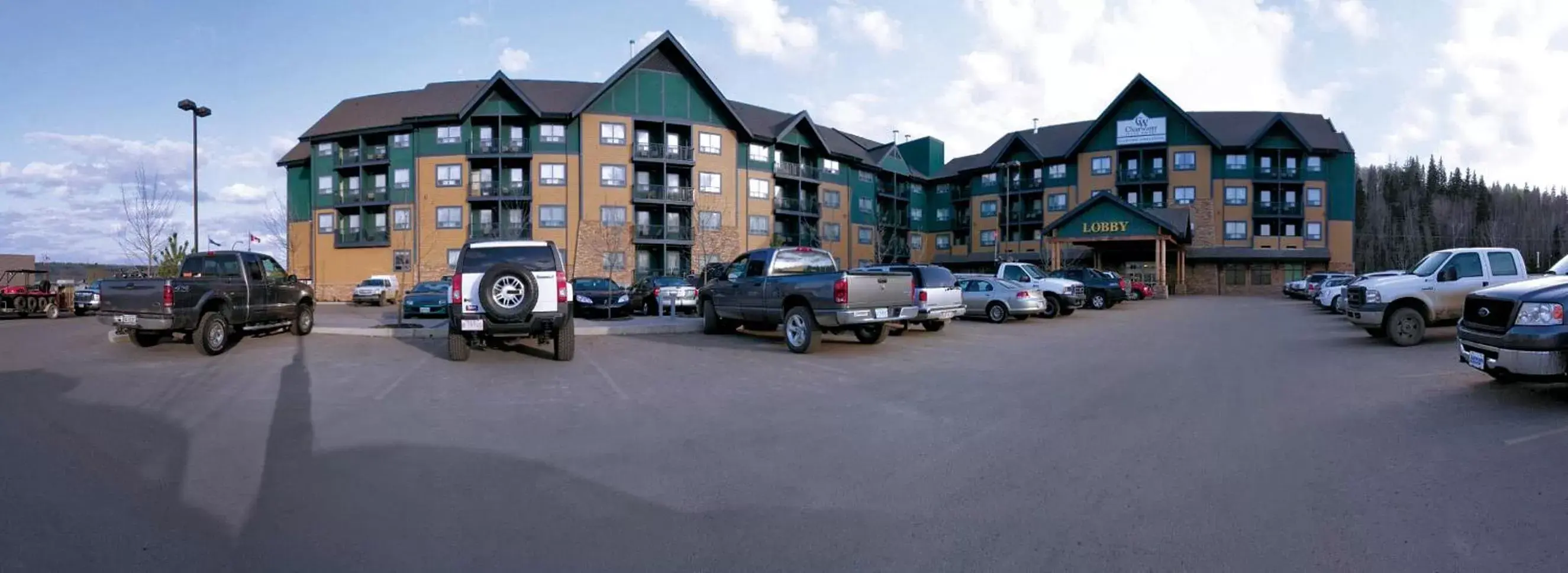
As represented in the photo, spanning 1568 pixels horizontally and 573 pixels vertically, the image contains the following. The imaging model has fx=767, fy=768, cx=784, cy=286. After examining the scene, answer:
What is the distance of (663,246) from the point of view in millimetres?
49219

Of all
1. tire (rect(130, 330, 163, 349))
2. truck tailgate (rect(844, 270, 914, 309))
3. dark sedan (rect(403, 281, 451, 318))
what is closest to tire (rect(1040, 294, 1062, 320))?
truck tailgate (rect(844, 270, 914, 309))

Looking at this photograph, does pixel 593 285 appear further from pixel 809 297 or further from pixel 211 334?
pixel 809 297

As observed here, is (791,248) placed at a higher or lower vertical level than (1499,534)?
higher

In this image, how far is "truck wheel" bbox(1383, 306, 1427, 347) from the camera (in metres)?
13.7

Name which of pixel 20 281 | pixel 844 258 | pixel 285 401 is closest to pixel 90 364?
pixel 285 401

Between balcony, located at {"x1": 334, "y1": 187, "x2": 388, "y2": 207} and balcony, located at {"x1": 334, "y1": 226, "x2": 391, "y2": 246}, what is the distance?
70.0 inches

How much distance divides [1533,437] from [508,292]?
12085mm

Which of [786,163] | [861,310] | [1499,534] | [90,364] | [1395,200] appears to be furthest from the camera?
[1395,200]

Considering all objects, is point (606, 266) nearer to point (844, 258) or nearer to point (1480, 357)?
point (844, 258)

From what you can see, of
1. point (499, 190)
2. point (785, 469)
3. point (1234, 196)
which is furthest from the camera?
point (1234, 196)

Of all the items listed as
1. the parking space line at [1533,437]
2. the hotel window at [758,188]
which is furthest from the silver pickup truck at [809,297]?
the hotel window at [758,188]

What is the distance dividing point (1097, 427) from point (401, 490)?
5.82m

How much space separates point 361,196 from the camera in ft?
163

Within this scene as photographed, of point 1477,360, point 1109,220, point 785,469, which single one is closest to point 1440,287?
point 1477,360
